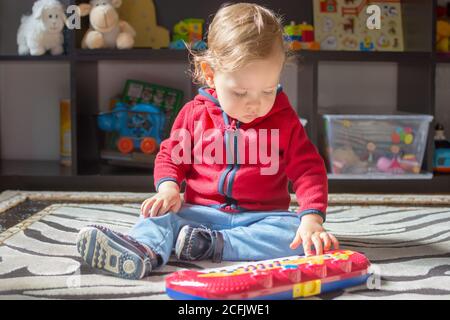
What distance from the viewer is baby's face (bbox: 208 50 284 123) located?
1.14 meters

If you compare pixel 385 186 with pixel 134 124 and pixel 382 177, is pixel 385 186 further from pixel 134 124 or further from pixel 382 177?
pixel 134 124

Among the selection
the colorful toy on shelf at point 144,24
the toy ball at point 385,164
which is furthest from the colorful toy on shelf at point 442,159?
the colorful toy on shelf at point 144,24

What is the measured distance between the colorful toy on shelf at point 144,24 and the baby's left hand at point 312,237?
1204mm

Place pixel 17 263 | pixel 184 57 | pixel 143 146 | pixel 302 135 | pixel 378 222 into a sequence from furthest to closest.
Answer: pixel 143 146, pixel 184 57, pixel 378 222, pixel 302 135, pixel 17 263

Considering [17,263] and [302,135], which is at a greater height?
[302,135]

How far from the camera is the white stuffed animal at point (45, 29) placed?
6.57 ft

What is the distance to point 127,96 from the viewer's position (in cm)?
223

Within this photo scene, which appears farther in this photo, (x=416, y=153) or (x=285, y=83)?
(x=285, y=83)

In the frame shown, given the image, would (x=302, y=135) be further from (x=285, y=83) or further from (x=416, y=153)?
(x=285, y=83)

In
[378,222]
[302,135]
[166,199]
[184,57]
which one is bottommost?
[378,222]

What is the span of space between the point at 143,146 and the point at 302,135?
34.8 inches

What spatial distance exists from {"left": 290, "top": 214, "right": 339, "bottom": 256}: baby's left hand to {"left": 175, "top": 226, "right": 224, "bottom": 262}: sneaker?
0.41 feet

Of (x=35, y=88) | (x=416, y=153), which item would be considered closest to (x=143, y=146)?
(x=35, y=88)
